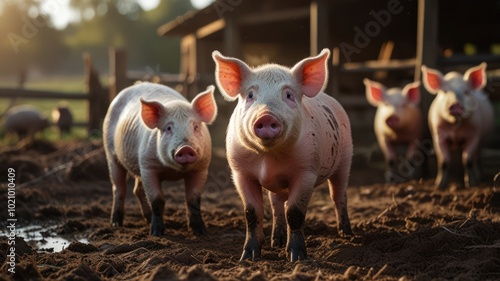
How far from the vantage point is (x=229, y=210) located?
7.04m

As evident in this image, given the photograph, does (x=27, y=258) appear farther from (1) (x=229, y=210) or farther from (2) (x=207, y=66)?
(2) (x=207, y=66)

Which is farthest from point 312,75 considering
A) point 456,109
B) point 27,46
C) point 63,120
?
point 27,46

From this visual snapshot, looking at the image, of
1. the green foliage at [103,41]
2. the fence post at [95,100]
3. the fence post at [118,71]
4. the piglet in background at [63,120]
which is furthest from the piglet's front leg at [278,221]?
the green foliage at [103,41]

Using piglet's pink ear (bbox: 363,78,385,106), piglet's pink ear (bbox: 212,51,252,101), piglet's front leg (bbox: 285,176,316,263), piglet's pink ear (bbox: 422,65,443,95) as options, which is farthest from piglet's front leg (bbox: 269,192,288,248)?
piglet's pink ear (bbox: 363,78,385,106)

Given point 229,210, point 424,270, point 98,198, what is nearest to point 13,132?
point 98,198

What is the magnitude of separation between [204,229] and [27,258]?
1726mm

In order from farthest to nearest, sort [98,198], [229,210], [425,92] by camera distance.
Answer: [425,92] → [98,198] → [229,210]

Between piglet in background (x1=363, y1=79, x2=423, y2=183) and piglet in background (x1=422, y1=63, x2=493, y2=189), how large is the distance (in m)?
0.91

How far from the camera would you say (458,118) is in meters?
8.00

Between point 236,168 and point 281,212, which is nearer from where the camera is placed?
point 236,168

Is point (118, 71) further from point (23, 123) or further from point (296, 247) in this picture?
point (296, 247)

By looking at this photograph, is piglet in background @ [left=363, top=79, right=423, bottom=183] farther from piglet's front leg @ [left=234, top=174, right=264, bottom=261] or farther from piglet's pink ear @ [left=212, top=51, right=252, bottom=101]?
piglet's pink ear @ [left=212, top=51, right=252, bottom=101]

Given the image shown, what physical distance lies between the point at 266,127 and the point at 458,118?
5.00m

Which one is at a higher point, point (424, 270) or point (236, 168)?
point (236, 168)
